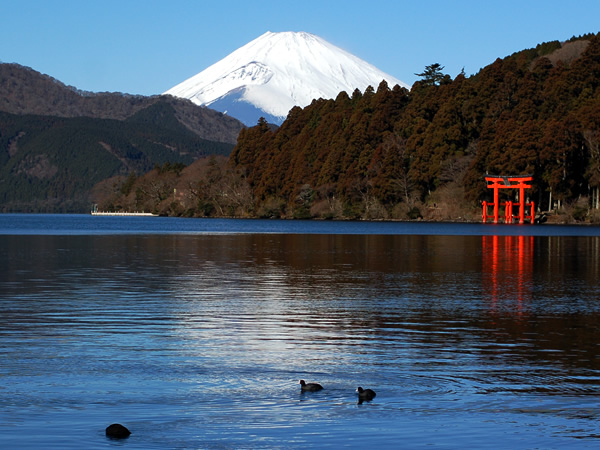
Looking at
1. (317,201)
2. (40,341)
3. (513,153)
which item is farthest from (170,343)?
(317,201)

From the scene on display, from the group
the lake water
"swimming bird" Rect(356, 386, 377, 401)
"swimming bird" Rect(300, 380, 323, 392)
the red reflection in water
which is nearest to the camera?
the lake water

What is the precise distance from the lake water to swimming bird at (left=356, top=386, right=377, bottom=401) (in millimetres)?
104

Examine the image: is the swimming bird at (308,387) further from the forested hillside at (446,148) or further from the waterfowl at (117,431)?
the forested hillside at (446,148)

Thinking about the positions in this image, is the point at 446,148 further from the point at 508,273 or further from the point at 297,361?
the point at 297,361

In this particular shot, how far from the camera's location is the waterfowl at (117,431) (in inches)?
356

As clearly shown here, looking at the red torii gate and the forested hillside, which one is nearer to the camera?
the red torii gate

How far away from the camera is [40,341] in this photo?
14836 millimetres

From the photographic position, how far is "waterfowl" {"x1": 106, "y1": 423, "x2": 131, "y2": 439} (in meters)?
9.03

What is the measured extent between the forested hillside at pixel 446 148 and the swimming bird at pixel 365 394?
7431 cm

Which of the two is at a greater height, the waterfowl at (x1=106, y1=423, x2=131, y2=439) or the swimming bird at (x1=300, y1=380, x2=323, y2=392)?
the swimming bird at (x1=300, y1=380, x2=323, y2=392)

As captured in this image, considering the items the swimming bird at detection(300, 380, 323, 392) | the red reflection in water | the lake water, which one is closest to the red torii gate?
the red reflection in water

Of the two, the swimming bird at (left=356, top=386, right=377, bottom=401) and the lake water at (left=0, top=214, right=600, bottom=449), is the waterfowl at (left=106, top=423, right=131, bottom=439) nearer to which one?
the lake water at (left=0, top=214, right=600, bottom=449)

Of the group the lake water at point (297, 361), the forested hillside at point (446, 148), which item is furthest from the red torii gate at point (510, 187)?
the lake water at point (297, 361)

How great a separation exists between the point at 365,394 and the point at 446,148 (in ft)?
288
